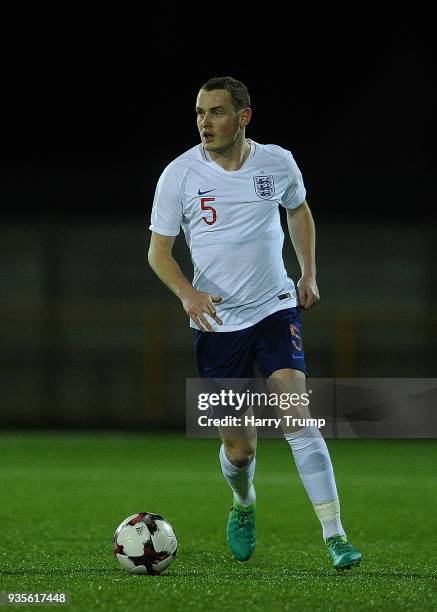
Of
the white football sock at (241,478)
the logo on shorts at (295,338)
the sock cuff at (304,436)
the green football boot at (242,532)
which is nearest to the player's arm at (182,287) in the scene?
the logo on shorts at (295,338)

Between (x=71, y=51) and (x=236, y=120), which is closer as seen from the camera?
(x=236, y=120)

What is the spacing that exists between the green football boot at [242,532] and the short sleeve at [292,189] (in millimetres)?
1449

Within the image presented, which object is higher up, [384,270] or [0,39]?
[0,39]

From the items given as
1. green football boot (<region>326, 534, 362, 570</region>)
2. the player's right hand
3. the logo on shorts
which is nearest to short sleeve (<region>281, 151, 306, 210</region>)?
the logo on shorts

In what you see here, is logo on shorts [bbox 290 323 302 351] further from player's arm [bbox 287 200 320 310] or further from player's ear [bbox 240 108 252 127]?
player's ear [bbox 240 108 252 127]

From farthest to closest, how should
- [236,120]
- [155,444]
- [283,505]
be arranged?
[155,444] → [283,505] → [236,120]

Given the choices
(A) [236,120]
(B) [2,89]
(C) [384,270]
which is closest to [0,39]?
(B) [2,89]

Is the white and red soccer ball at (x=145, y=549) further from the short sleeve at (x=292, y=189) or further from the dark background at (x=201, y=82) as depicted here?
the dark background at (x=201, y=82)

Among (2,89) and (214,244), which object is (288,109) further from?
(214,244)

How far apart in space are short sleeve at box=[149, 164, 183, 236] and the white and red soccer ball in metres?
1.33

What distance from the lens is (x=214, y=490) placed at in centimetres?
969

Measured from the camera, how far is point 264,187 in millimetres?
6203

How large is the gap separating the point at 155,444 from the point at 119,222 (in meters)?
3.96

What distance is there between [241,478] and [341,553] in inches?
33.7
